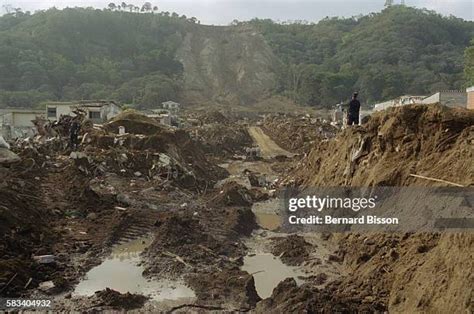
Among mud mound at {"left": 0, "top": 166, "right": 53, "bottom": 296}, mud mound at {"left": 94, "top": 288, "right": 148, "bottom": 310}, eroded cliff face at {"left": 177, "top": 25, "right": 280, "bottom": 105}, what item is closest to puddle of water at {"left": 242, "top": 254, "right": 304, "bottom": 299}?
mud mound at {"left": 94, "top": 288, "right": 148, "bottom": 310}

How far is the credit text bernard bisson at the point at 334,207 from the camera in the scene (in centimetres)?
1325

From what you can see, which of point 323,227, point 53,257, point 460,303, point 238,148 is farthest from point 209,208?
point 238,148

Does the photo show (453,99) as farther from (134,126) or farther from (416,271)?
(134,126)

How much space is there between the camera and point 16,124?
1337 inches

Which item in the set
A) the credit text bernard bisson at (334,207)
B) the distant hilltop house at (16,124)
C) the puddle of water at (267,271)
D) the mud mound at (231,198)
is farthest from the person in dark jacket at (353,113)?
the distant hilltop house at (16,124)

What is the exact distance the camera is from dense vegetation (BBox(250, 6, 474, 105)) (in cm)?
7544

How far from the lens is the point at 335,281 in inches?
426

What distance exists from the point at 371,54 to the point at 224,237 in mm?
90471

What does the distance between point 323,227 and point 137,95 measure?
6117 centimetres

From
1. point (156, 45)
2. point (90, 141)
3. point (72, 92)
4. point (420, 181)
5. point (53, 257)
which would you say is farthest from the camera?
point (156, 45)

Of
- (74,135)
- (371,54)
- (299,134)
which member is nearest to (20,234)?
(74,135)

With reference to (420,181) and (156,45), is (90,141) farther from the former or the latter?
(156,45)

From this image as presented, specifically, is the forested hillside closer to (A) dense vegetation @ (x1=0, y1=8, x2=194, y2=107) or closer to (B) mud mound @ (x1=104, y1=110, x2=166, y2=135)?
(A) dense vegetation @ (x1=0, y1=8, x2=194, y2=107)

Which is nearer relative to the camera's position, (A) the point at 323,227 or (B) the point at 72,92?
(A) the point at 323,227
